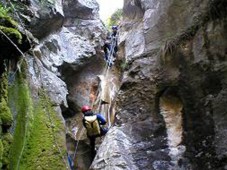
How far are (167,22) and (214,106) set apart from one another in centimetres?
350

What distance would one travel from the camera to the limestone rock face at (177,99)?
7.96 metres

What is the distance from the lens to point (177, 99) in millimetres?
9148

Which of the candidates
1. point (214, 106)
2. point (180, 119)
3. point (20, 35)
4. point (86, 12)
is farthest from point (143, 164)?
point (86, 12)

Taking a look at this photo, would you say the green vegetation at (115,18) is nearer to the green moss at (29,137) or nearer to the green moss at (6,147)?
the green moss at (29,137)

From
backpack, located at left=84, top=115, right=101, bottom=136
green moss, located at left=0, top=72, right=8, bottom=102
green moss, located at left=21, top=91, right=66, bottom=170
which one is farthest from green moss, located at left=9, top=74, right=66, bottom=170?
backpack, located at left=84, top=115, right=101, bottom=136

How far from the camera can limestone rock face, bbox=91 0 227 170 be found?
796 centimetres

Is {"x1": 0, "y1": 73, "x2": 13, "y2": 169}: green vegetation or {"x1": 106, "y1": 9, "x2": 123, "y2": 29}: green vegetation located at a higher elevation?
{"x1": 106, "y1": 9, "x2": 123, "y2": 29}: green vegetation

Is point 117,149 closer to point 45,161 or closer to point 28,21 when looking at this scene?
point 45,161

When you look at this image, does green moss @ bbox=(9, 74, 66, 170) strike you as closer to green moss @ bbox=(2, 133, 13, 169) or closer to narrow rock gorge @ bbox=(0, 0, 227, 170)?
narrow rock gorge @ bbox=(0, 0, 227, 170)

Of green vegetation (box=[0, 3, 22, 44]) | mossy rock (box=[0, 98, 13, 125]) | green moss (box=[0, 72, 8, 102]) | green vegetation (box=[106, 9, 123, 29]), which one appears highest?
green vegetation (box=[106, 9, 123, 29])

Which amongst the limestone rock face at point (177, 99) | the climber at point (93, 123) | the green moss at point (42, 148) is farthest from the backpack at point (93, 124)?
the green moss at point (42, 148)

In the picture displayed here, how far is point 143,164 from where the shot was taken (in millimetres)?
8289

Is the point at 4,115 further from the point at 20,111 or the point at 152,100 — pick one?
the point at 152,100

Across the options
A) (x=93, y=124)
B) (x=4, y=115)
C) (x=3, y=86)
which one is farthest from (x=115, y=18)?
(x=4, y=115)
